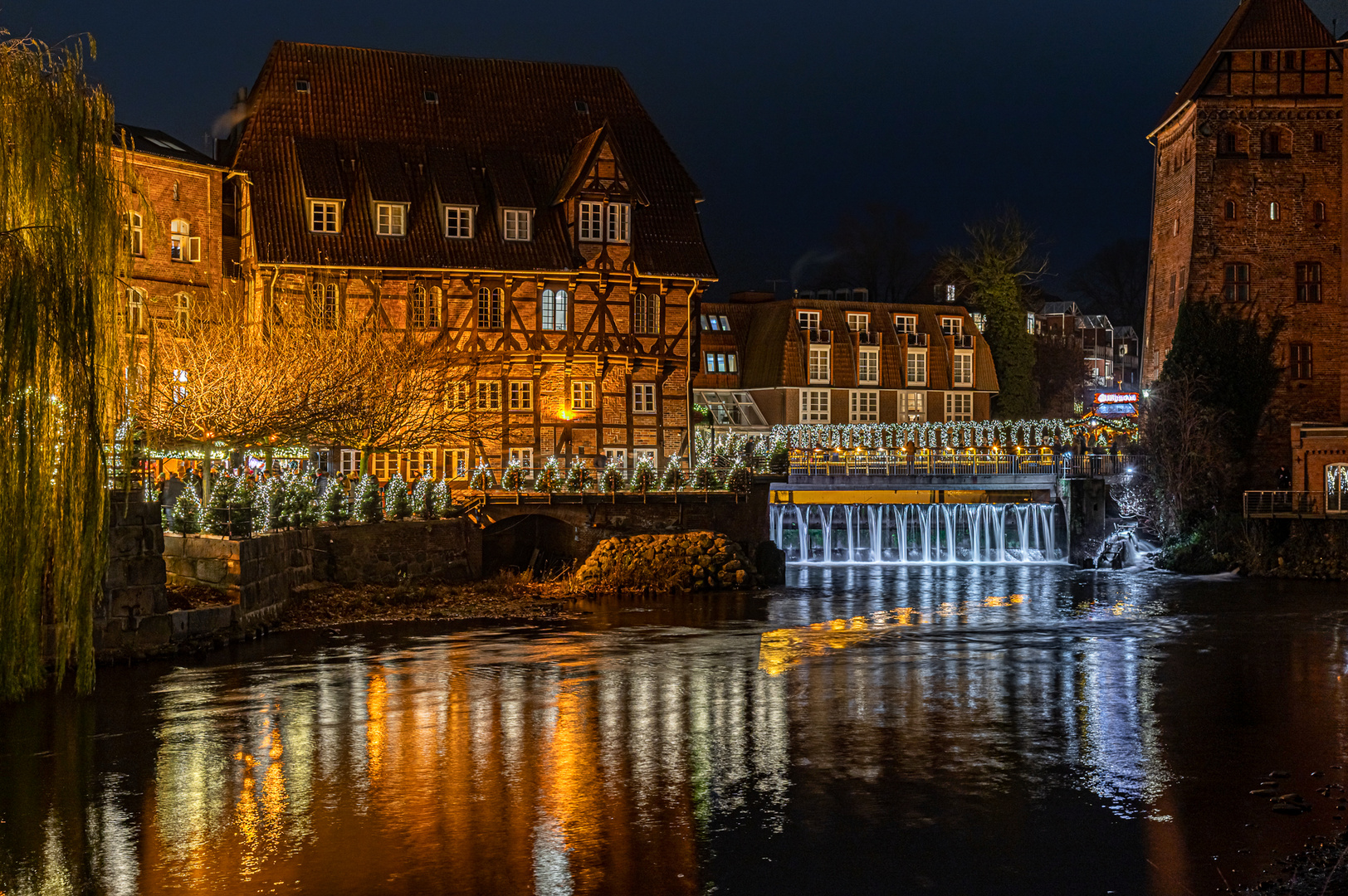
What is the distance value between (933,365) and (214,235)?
3543 centimetres

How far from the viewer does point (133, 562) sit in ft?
80.7

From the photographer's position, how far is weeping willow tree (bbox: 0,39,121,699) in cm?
1833

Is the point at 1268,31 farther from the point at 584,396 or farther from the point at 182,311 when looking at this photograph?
the point at 182,311

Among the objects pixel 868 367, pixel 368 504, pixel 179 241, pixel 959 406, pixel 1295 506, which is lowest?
pixel 1295 506

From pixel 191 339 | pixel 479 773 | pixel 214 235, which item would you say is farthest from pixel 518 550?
pixel 479 773

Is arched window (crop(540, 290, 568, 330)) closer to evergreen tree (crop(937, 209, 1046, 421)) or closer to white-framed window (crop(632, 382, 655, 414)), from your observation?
white-framed window (crop(632, 382, 655, 414))

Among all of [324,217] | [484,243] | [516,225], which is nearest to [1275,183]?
[516,225]

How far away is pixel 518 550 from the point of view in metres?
42.1

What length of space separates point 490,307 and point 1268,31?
31306mm

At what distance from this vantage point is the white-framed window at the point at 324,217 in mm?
47625

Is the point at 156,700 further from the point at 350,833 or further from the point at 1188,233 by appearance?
the point at 1188,233

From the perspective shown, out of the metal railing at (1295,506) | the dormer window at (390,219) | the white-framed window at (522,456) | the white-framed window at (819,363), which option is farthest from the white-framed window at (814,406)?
the metal railing at (1295,506)

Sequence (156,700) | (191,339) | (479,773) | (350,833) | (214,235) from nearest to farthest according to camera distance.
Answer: (350,833) → (479,773) → (156,700) → (191,339) → (214,235)

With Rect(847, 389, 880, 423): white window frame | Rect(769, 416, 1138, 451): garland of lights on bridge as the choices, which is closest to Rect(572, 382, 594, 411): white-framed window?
Rect(769, 416, 1138, 451): garland of lights on bridge
